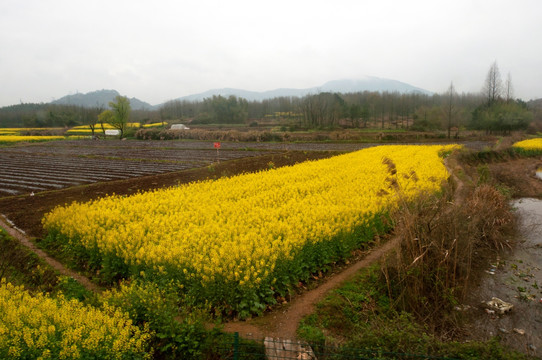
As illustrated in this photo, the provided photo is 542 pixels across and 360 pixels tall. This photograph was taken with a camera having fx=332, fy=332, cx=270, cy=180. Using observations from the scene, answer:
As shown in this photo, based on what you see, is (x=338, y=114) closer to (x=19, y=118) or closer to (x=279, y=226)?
(x=279, y=226)

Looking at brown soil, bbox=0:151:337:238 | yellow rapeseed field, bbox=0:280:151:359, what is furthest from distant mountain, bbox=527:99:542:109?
yellow rapeseed field, bbox=0:280:151:359

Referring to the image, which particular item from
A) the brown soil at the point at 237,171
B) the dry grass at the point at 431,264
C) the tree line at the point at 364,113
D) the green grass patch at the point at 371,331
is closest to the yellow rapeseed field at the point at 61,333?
the brown soil at the point at 237,171

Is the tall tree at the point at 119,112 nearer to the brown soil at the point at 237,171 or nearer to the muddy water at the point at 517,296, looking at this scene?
the brown soil at the point at 237,171

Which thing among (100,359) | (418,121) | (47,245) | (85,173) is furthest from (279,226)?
(418,121)

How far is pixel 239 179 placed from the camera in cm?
1548

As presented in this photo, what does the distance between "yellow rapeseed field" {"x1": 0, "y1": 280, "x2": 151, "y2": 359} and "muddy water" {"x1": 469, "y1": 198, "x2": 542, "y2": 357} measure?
534cm

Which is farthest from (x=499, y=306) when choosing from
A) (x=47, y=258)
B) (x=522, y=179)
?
(x=522, y=179)

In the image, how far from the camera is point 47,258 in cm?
832

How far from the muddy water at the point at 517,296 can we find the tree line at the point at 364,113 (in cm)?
4319

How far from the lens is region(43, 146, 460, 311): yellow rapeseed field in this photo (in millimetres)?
6137

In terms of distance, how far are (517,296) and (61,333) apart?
8.66 m

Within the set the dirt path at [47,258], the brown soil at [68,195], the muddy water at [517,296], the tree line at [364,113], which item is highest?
the tree line at [364,113]

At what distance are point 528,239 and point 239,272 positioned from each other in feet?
34.3

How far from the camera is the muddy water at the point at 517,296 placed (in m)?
5.95
